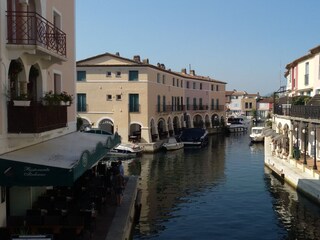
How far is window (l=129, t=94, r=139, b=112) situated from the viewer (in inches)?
1983

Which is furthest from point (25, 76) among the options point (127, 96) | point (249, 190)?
point (127, 96)

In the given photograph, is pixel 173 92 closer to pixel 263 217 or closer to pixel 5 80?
pixel 263 217

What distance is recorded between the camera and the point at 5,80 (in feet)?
39.6

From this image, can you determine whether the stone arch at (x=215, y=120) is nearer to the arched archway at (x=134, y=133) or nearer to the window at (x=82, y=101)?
the arched archway at (x=134, y=133)

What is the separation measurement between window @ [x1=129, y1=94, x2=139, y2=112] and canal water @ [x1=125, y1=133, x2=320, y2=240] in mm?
11463

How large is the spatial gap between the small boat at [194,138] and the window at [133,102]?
28.3ft

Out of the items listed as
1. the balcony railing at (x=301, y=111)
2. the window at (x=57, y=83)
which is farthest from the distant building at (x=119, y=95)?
the window at (x=57, y=83)

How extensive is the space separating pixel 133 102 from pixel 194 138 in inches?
401

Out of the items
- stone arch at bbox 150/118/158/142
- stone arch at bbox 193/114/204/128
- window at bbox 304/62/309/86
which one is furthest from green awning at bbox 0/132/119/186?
stone arch at bbox 193/114/204/128

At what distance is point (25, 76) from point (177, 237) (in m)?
9.40

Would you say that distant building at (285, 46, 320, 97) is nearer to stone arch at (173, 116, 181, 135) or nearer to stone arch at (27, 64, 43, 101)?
stone arch at (27, 64, 43, 101)

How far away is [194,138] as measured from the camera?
182 feet

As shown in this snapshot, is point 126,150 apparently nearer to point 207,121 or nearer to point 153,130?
point 153,130

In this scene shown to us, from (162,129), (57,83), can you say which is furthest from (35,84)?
(162,129)
